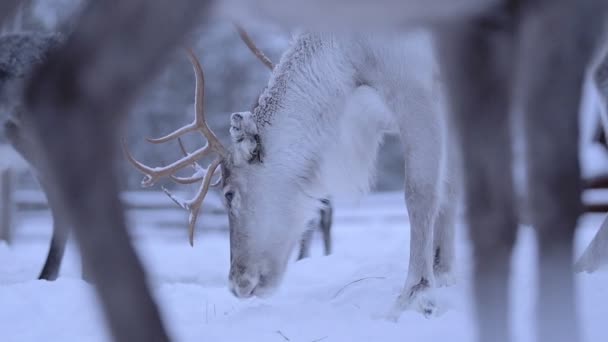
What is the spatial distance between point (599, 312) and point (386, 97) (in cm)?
155

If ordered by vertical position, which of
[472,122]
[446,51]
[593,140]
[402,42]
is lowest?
[472,122]

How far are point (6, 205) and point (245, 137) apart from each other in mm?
5951

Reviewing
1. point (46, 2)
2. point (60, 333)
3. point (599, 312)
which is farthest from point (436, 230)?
point (46, 2)

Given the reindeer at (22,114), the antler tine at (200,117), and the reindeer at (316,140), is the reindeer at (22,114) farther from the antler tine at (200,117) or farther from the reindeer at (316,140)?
the reindeer at (316,140)

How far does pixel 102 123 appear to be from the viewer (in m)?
1.16

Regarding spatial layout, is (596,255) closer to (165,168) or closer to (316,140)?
(316,140)

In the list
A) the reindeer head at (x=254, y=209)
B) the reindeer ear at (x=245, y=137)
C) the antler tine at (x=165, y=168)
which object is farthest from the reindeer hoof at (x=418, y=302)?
the antler tine at (x=165, y=168)

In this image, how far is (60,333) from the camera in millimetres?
3035

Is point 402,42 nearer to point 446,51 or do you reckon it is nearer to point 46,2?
point 446,51

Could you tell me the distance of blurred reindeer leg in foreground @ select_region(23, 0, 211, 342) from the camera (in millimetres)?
1145

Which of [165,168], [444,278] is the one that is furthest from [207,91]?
[444,278]

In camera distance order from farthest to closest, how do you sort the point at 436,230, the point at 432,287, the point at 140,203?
1. the point at 140,203
2. the point at 436,230
3. the point at 432,287

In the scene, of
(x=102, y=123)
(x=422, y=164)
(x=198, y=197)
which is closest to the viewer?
(x=102, y=123)

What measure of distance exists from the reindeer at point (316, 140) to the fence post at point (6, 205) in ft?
18.2
